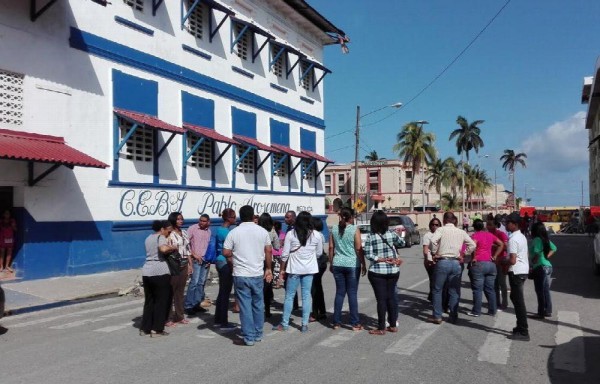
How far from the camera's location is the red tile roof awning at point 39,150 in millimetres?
11668

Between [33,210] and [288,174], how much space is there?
1476cm

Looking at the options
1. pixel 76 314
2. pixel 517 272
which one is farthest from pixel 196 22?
pixel 517 272

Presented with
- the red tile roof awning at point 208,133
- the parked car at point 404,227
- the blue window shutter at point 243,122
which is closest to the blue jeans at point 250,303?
the red tile roof awning at point 208,133

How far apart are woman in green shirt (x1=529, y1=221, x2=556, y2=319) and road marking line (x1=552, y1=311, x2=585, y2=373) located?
1.00 feet

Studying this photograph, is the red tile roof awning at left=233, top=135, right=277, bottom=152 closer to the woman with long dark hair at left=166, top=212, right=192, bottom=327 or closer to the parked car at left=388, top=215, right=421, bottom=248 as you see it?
the parked car at left=388, top=215, right=421, bottom=248

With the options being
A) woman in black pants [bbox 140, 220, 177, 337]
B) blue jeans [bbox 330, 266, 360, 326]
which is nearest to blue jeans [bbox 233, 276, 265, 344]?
woman in black pants [bbox 140, 220, 177, 337]

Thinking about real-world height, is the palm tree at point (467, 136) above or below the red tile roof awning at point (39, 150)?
above

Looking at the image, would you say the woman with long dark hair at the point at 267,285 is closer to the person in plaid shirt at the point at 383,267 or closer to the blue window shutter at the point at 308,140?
the person in plaid shirt at the point at 383,267

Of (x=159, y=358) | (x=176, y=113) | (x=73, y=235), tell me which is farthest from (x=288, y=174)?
(x=159, y=358)

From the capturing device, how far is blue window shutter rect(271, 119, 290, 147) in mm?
24786

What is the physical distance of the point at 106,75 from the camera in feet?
50.6

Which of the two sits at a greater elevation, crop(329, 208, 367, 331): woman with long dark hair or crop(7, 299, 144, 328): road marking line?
crop(329, 208, 367, 331): woman with long dark hair

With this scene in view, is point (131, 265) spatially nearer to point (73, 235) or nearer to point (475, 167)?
point (73, 235)

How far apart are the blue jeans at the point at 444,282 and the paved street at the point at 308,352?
25 centimetres
